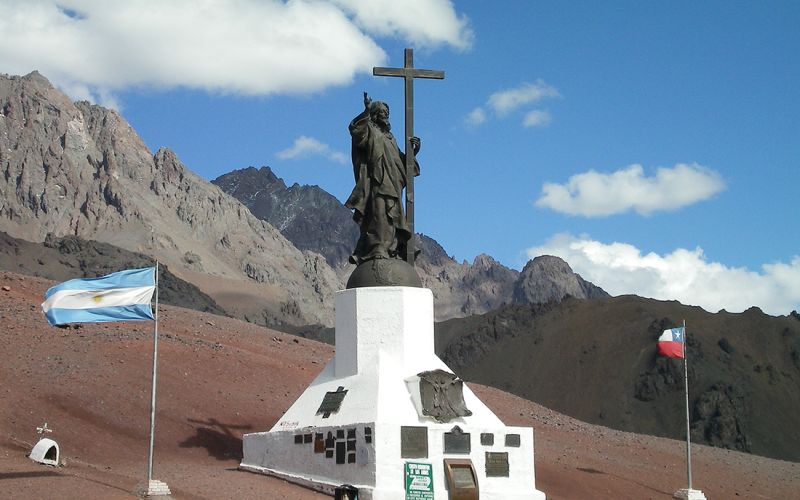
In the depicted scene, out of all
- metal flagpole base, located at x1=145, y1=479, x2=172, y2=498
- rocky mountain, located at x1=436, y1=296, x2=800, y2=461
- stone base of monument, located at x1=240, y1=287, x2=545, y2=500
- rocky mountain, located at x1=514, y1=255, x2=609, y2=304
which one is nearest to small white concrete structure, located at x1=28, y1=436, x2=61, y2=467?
metal flagpole base, located at x1=145, y1=479, x2=172, y2=498

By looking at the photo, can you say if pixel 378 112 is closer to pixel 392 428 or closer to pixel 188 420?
pixel 392 428

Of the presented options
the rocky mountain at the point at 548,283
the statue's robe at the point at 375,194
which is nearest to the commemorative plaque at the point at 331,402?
the statue's robe at the point at 375,194

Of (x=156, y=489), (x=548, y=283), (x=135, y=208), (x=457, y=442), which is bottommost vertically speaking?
(x=156, y=489)

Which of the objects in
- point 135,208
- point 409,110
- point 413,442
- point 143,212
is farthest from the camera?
point 143,212

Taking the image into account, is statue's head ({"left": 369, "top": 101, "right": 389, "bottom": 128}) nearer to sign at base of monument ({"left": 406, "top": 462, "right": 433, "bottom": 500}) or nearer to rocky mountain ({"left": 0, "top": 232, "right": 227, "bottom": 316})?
sign at base of monument ({"left": 406, "top": 462, "right": 433, "bottom": 500})

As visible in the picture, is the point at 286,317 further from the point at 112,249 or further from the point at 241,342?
the point at 241,342

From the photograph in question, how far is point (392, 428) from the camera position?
17.8 metres

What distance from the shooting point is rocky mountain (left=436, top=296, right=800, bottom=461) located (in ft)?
216

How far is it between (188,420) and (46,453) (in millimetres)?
7535

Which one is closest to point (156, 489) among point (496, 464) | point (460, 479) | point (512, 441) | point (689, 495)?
point (460, 479)

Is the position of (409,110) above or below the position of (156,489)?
above

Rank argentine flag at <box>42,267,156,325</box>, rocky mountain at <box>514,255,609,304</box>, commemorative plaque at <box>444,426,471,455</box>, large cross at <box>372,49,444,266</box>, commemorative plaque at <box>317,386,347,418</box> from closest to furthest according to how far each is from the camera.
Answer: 1. argentine flag at <box>42,267,156,325</box>
2. commemorative plaque at <box>444,426,471,455</box>
3. commemorative plaque at <box>317,386,347,418</box>
4. large cross at <box>372,49,444,266</box>
5. rocky mountain at <box>514,255,609,304</box>

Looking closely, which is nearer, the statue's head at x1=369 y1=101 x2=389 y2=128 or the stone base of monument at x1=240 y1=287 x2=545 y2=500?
the stone base of monument at x1=240 y1=287 x2=545 y2=500

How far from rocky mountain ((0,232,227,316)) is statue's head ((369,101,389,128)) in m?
65.8
